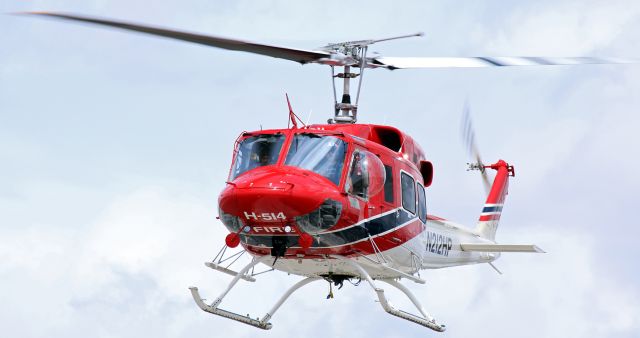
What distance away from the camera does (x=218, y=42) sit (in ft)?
60.5

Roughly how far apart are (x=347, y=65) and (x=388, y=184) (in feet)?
8.74

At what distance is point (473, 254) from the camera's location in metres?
25.3

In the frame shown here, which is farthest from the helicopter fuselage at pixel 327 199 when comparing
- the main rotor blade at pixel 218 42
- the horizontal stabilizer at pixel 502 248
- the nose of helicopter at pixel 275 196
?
the horizontal stabilizer at pixel 502 248

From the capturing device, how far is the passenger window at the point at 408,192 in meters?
20.7

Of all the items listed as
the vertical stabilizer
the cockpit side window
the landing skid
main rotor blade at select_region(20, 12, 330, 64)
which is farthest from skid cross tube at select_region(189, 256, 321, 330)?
the vertical stabilizer

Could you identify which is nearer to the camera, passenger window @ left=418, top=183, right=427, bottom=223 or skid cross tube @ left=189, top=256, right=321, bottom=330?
skid cross tube @ left=189, top=256, right=321, bottom=330

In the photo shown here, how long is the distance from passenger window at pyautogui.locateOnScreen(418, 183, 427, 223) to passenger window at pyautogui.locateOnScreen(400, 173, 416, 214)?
308 mm

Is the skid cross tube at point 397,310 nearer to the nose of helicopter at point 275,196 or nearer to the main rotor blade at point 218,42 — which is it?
the nose of helicopter at point 275,196

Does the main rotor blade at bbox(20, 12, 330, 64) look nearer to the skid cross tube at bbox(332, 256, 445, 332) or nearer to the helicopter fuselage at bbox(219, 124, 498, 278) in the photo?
the helicopter fuselage at bbox(219, 124, 498, 278)

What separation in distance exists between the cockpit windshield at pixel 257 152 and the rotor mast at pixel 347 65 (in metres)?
2.30

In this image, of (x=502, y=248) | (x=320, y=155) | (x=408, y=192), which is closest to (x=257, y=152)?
(x=320, y=155)

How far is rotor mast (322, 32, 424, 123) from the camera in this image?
21438 mm

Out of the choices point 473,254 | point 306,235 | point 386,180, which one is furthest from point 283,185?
point 473,254

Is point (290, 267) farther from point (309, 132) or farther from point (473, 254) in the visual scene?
point (473, 254)
